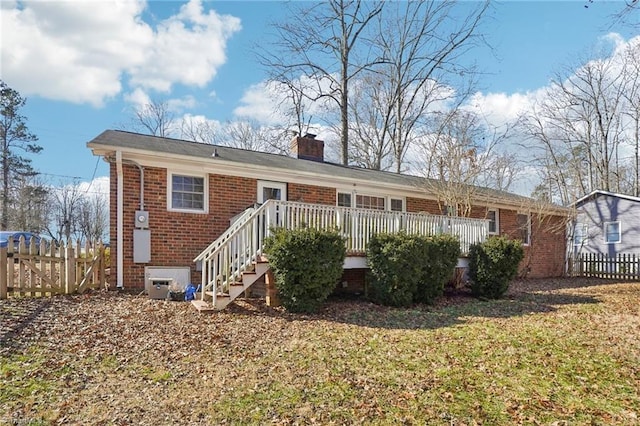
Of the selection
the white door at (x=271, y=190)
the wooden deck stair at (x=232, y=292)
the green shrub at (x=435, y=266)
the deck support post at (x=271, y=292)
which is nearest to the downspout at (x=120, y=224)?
the wooden deck stair at (x=232, y=292)

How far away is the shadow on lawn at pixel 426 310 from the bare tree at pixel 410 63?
47.4ft

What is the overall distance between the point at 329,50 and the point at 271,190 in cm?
1537

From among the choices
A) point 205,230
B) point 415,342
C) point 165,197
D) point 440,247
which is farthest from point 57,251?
point 440,247

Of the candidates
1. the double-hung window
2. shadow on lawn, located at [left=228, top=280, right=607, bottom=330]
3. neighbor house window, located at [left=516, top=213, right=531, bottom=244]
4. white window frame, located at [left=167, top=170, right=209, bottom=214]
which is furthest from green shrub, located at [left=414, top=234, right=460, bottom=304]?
neighbor house window, located at [left=516, top=213, right=531, bottom=244]

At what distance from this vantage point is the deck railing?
7.68 metres

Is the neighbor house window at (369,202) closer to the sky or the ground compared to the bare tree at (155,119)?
closer to the ground

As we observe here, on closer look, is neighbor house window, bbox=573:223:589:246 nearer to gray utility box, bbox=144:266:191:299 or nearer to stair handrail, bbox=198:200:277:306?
stair handrail, bbox=198:200:277:306

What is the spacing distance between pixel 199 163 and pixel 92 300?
3.75m

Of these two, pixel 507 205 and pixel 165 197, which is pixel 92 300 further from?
pixel 507 205

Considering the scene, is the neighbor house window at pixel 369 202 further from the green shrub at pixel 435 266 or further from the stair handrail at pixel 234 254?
the stair handrail at pixel 234 254

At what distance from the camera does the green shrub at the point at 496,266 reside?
32.8 feet

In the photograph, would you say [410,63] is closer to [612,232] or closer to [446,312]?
[612,232]

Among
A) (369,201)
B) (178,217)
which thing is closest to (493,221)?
(369,201)

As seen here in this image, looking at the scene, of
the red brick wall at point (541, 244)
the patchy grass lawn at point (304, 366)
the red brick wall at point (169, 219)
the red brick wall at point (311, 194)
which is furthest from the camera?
the red brick wall at point (541, 244)
